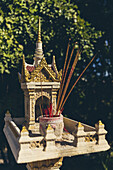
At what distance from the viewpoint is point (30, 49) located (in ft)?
48.0

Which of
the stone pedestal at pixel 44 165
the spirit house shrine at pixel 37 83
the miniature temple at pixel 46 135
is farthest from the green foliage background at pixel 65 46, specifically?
the stone pedestal at pixel 44 165

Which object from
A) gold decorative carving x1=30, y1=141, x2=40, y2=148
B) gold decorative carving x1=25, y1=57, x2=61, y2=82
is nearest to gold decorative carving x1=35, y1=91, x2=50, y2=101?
gold decorative carving x1=25, y1=57, x2=61, y2=82

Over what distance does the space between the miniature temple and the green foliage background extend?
3.62m

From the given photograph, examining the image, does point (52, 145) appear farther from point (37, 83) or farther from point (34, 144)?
point (37, 83)

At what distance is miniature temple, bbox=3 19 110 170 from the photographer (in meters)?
7.18

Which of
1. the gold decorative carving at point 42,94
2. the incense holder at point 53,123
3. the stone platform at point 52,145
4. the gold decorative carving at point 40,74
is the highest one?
the gold decorative carving at point 40,74

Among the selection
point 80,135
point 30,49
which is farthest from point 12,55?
point 80,135

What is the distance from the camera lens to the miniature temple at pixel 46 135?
7.18 m

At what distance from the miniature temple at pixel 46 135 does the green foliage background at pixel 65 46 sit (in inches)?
143

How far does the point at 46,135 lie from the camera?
7.22m

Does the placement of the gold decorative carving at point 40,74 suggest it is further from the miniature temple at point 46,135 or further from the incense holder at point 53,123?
the incense holder at point 53,123

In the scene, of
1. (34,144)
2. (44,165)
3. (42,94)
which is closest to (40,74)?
(42,94)

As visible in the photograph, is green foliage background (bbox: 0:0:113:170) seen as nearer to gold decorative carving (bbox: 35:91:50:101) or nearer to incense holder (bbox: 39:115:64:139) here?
gold decorative carving (bbox: 35:91:50:101)

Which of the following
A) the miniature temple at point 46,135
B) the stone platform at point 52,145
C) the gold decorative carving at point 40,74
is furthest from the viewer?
the gold decorative carving at point 40,74
